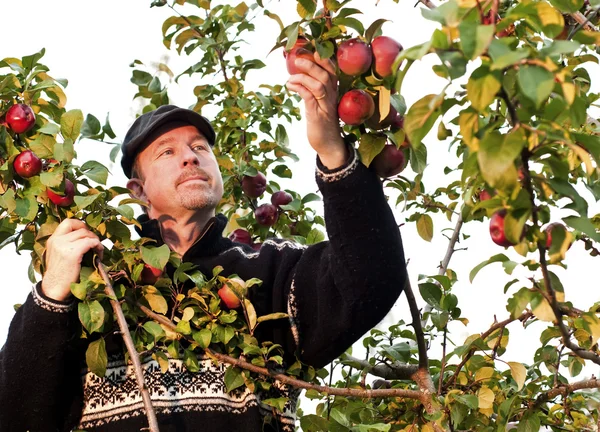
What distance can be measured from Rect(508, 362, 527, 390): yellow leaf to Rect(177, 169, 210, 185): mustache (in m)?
1.16

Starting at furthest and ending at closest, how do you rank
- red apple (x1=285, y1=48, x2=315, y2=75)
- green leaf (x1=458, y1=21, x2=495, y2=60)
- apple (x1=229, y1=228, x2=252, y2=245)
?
apple (x1=229, y1=228, x2=252, y2=245), red apple (x1=285, y1=48, x2=315, y2=75), green leaf (x1=458, y1=21, x2=495, y2=60)

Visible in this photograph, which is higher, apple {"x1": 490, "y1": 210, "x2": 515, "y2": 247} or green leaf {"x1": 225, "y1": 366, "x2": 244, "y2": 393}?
green leaf {"x1": 225, "y1": 366, "x2": 244, "y2": 393}

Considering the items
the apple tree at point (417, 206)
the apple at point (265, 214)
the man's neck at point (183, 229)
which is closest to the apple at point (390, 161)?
the apple tree at point (417, 206)

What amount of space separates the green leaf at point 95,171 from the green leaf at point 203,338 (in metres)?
0.43

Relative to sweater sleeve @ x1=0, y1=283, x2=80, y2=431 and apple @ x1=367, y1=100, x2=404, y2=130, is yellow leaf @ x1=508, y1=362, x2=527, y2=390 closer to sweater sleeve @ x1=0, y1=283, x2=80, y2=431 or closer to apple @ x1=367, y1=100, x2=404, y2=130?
apple @ x1=367, y1=100, x2=404, y2=130

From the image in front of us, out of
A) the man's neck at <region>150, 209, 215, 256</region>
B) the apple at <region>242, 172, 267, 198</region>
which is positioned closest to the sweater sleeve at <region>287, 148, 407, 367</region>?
the man's neck at <region>150, 209, 215, 256</region>

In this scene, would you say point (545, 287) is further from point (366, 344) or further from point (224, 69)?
point (224, 69)

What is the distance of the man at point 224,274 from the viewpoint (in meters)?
2.32

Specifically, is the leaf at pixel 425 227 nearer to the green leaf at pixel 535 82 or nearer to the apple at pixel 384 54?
the apple at pixel 384 54

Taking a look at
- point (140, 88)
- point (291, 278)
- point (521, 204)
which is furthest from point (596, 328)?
point (140, 88)

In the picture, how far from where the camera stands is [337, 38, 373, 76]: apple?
1979 mm

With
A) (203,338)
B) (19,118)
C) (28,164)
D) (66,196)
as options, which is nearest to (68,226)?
(66,196)

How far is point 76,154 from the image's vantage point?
232 centimetres

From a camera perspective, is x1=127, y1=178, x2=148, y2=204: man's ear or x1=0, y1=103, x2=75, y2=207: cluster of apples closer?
x1=0, y1=103, x2=75, y2=207: cluster of apples
